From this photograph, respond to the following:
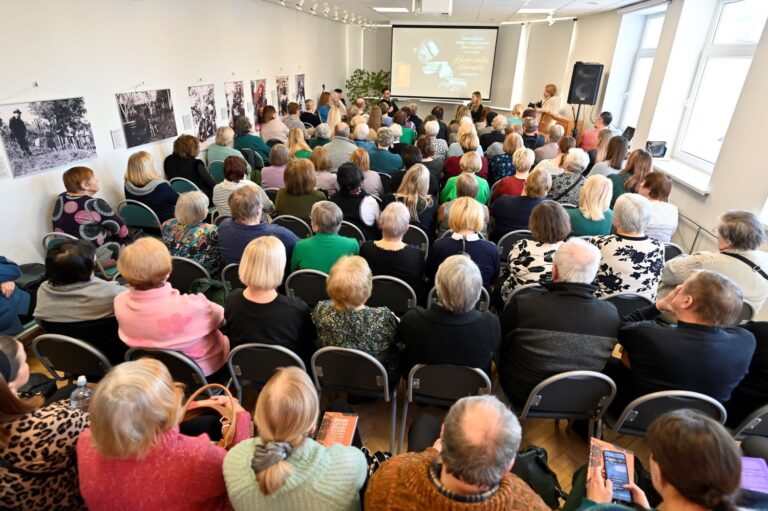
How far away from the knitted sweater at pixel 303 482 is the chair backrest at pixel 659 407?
1354mm

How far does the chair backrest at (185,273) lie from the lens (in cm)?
286

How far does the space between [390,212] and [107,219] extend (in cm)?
272

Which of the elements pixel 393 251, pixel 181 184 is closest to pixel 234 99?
pixel 181 184

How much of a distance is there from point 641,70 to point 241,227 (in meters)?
8.77

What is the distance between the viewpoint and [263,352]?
2037mm

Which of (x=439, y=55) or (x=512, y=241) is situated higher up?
(x=439, y=55)

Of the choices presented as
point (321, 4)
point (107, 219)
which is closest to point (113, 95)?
point (107, 219)

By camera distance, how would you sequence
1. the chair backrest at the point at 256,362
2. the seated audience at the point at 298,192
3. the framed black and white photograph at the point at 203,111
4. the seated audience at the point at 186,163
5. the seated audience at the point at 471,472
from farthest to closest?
the framed black and white photograph at the point at 203,111
the seated audience at the point at 186,163
the seated audience at the point at 298,192
the chair backrest at the point at 256,362
the seated audience at the point at 471,472

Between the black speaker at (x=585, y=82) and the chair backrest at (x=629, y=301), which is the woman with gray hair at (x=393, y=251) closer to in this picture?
the chair backrest at (x=629, y=301)

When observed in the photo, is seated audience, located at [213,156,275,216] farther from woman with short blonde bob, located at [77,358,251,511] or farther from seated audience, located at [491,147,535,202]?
woman with short blonde bob, located at [77,358,251,511]

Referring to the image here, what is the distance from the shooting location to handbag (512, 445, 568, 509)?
161 cm

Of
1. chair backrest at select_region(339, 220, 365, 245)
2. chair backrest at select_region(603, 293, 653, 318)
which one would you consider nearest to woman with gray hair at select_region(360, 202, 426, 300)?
chair backrest at select_region(339, 220, 365, 245)

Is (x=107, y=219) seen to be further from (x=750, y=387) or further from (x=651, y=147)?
(x=651, y=147)

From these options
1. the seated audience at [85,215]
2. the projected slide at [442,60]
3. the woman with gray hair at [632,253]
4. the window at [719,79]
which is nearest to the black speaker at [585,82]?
the window at [719,79]
